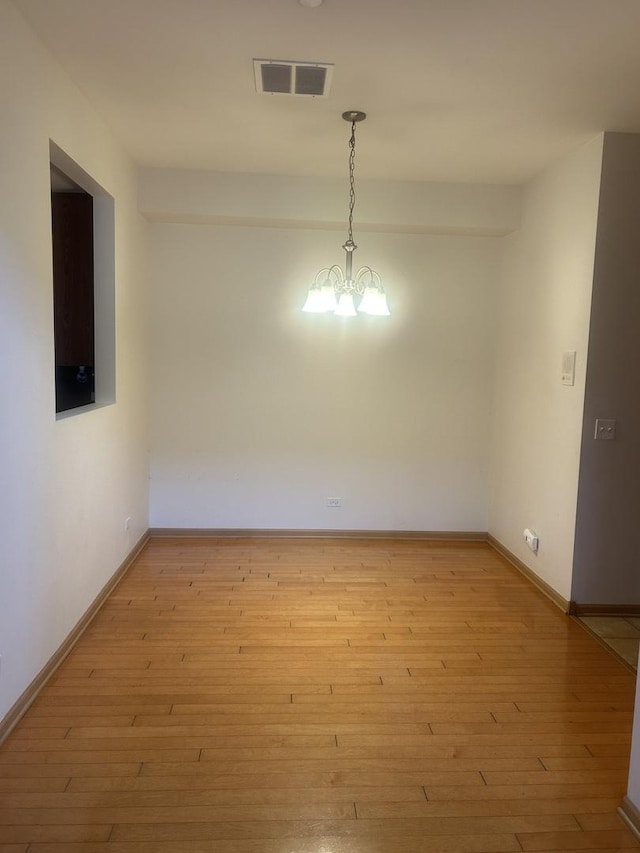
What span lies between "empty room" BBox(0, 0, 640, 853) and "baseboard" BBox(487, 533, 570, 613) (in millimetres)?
29

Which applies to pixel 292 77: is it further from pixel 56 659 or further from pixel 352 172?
pixel 56 659

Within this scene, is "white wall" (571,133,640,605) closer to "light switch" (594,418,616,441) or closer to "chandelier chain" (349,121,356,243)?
"light switch" (594,418,616,441)

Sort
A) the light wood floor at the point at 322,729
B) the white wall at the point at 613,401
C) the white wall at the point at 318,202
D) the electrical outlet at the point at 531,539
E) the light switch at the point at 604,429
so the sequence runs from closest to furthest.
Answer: the light wood floor at the point at 322,729 → the white wall at the point at 613,401 → the light switch at the point at 604,429 → the electrical outlet at the point at 531,539 → the white wall at the point at 318,202

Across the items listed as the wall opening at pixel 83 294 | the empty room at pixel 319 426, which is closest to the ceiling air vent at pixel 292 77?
the empty room at pixel 319 426

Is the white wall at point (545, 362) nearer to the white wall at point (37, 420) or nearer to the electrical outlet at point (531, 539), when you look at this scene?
the electrical outlet at point (531, 539)

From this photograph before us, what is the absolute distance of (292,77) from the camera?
2674mm

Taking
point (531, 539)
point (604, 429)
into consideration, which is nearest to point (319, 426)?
point (531, 539)

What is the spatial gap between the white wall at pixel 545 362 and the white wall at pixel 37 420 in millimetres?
2819

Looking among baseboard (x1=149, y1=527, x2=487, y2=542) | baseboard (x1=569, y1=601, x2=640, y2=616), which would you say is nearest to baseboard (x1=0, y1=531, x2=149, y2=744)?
baseboard (x1=149, y1=527, x2=487, y2=542)

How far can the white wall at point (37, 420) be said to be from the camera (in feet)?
7.29

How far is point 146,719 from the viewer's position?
2.42 metres

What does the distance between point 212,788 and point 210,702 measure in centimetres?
51

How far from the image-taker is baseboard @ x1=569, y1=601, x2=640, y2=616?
3529mm

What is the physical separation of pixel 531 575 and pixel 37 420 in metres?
3.31
